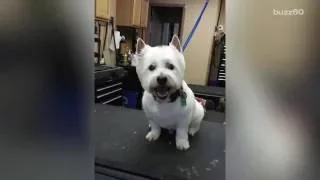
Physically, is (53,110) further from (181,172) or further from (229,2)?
(181,172)

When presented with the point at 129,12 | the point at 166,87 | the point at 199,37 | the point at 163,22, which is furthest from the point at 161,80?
the point at 163,22

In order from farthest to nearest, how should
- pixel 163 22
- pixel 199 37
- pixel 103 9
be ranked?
pixel 163 22
pixel 199 37
pixel 103 9

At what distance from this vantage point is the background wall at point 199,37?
3.37m

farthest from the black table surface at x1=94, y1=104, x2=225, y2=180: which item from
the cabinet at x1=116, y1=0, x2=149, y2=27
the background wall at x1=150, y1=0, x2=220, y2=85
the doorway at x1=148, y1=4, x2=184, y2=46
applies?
the doorway at x1=148, y1=4, x2=184, y2=46

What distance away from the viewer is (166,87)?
994mm

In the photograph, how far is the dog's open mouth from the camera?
3.27 feet

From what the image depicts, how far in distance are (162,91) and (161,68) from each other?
8 cm

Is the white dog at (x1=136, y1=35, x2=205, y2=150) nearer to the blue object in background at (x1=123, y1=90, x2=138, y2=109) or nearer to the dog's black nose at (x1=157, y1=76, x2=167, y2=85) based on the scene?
the dog's black nose at (x1=157, y1=76, x2=167, y2=85)

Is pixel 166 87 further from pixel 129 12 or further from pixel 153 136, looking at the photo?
pixel 129 12

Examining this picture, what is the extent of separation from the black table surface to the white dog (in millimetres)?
79

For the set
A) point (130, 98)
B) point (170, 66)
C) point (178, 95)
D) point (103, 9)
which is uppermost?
point (103, 9)

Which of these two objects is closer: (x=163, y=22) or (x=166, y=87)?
(x=166, y=87)

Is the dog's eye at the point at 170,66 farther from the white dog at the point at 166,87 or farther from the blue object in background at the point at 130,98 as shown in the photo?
the blue object in background at the point at 130,98

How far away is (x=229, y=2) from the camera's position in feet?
1.42
